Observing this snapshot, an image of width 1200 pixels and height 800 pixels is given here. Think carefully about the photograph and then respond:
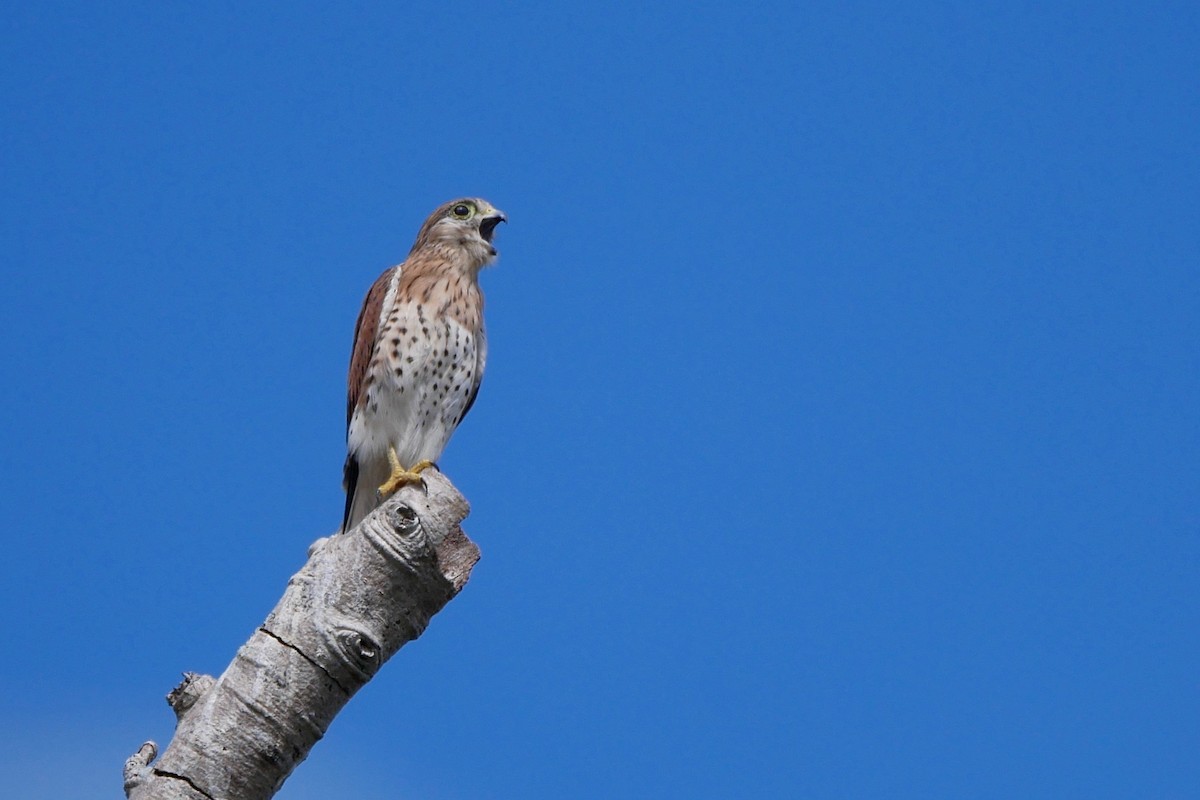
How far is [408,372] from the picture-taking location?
22.6ft

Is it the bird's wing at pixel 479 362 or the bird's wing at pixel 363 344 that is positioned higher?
the bird's wing at pixel 479 362

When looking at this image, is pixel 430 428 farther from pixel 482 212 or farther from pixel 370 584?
pixel 370 584

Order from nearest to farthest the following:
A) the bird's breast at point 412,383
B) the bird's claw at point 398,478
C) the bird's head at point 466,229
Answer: the bird's claw at point 398,478 → the bird's breast at point 412,383 → the bird's head at point 466,229

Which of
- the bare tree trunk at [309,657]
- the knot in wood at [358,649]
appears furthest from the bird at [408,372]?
the knot in wood at [358,649]

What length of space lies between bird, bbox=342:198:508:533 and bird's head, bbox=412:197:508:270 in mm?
271

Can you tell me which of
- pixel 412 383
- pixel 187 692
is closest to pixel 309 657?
pixel 187 692

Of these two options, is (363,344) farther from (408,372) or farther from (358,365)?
(408,372)

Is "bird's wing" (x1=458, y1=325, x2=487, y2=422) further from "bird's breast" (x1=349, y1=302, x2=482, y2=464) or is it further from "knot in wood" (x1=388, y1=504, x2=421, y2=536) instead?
"knot in wood" (x1=388, y1=504, x2=421, y2=536)

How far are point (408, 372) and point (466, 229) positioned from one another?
1246 millimetres

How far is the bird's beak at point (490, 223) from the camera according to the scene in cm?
778

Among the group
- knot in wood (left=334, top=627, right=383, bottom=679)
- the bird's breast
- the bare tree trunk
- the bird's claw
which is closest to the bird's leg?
the bird's claw

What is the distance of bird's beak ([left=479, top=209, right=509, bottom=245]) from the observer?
25.5 feet

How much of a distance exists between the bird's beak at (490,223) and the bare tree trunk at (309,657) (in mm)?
3758

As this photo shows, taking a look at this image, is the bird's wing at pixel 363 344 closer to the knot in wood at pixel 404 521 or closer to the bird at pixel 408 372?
the bird at pixel 408 372
